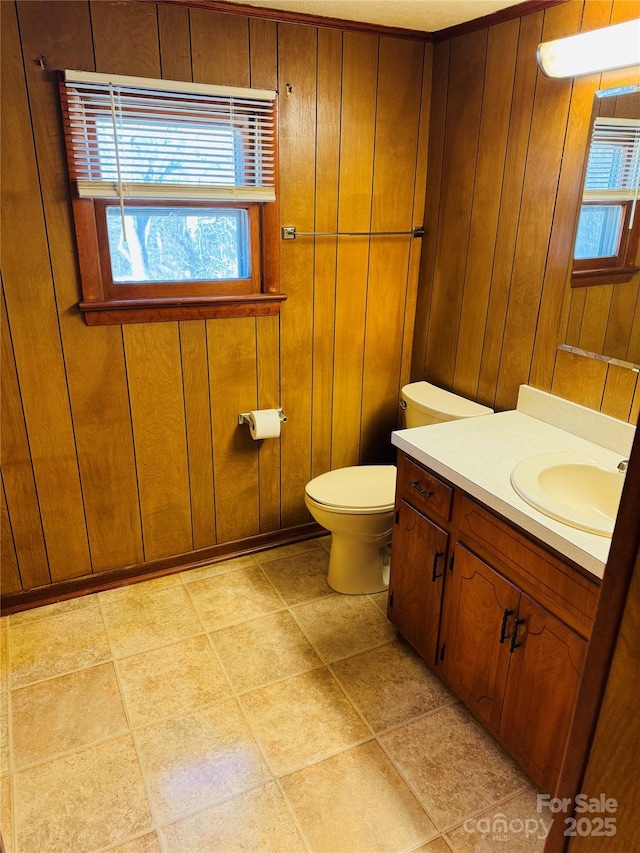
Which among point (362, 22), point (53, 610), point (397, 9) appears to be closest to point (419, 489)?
point (53, 610)

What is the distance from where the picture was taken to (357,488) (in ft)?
8.12

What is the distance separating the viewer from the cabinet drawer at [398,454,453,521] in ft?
5.98

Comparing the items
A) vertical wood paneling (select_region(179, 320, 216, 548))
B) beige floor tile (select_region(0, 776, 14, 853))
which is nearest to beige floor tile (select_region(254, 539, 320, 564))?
vertical wood paneling (select_region(179, 320, 216, 548))

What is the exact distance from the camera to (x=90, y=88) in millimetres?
1943

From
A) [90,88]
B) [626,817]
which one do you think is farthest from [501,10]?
[626,817]

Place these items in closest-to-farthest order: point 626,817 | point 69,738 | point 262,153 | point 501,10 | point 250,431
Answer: point 626,817 < point 69,738 < point 501,10 < point 262,153 < point 250,431

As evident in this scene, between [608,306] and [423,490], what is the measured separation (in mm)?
837

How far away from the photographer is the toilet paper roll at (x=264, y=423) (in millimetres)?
2531

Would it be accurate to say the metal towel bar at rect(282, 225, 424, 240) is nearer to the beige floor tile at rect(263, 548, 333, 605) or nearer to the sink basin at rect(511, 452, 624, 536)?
the sink basin at rect(511, 452, 624, 536)

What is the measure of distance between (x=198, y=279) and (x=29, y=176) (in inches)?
26.4

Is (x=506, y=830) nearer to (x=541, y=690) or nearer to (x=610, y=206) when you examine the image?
(x=541, y=690)

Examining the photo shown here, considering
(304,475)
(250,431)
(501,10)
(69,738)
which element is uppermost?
(501,10)

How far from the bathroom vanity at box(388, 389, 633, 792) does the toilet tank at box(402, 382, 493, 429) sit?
185 mm

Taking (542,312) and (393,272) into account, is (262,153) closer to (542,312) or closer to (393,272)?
(393,272)
